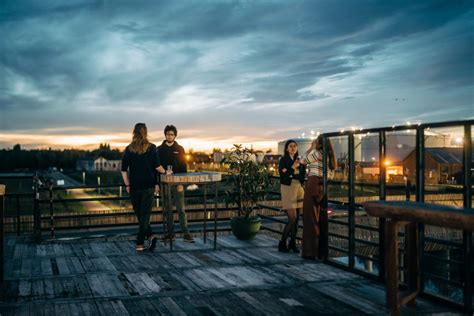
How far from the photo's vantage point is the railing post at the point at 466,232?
418 cm

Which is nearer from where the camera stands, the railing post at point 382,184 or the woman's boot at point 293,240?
the railing post at point 382,184

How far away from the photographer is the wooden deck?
14.5 feet

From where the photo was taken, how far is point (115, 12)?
45.0ft

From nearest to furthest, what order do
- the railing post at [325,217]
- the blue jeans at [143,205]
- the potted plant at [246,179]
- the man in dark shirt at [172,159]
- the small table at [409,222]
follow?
the small table at [409,222], the railing post at [325,217], the blue jeans at [143,205], the man in dark shirt at [172,159], the potted plant at [246,179]

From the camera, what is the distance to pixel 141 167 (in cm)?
699

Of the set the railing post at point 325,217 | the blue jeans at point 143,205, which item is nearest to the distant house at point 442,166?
the railing post at point 325,217

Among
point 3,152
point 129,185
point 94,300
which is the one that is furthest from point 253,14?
point 3,152

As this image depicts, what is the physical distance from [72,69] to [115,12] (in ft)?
23.0

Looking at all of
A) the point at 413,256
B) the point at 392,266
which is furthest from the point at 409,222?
the point at 413,256

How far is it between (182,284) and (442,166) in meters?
3.10

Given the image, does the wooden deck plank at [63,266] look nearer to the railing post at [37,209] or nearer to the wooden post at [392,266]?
the railing post at [37,209]

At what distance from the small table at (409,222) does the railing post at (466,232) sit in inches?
17.9

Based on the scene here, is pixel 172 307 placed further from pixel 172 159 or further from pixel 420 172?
pixel 172 159

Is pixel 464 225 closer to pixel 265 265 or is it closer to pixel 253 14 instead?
pixel 265 265
